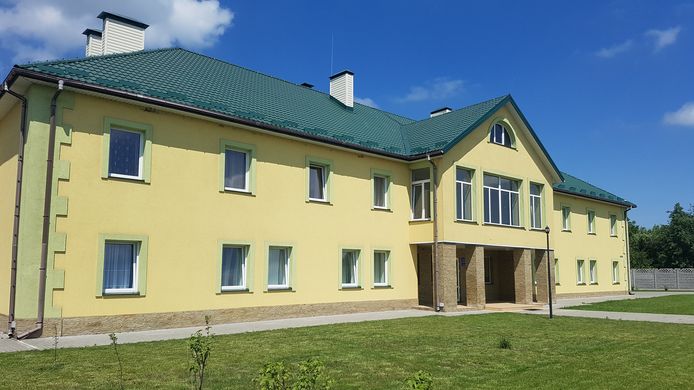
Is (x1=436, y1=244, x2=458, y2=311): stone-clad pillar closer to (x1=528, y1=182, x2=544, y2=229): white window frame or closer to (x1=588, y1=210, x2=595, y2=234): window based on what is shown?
(x1=528, y1=182, x2=544, y2=229): white window frame

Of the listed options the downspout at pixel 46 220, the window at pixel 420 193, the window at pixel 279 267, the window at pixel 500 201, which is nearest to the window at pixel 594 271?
the window at pixel 500 201

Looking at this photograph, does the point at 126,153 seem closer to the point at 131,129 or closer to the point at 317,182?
the point at 131,129

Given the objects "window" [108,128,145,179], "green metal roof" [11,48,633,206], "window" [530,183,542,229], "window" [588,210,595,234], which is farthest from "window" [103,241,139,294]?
"window" [588,210,595,234]

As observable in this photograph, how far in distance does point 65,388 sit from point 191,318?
7.76 metres

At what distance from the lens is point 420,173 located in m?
22.5

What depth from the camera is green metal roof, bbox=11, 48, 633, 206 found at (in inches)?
593

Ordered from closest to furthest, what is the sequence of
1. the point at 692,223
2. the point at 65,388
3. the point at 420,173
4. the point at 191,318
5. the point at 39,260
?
the point at 65,388 < the point at 39,260 < the point at 191,318 < the point at 420,173 < the point at 692,223

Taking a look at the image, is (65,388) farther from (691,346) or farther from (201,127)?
(691,346)

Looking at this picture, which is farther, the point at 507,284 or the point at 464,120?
the point at 507,284

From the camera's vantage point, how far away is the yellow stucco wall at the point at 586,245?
30734 millimetres

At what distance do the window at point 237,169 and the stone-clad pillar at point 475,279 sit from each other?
401 inches

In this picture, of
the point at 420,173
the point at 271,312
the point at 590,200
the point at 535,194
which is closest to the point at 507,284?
the point at 535,194

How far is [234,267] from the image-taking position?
55.0 feet

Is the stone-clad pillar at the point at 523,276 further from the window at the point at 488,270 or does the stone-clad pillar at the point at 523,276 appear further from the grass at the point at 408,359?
the grass at the point at 408,359
